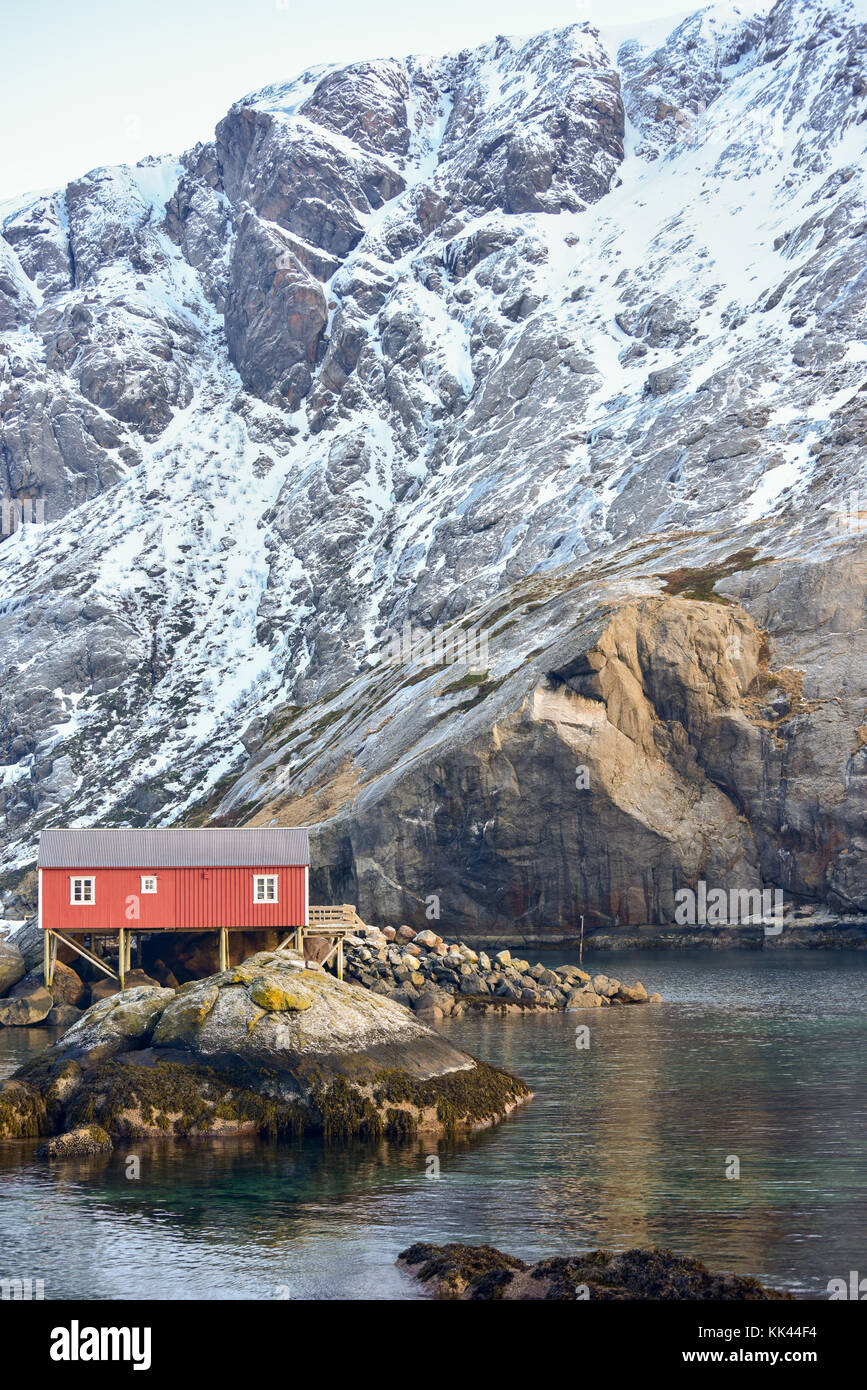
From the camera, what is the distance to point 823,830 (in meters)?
92.1

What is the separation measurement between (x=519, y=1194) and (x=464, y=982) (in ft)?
134

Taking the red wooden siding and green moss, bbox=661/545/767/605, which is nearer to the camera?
the red wooden siding

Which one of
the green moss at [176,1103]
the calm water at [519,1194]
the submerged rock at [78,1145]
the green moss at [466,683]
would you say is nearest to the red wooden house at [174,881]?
the calm water at [519,1194]

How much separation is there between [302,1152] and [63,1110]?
24.8 ft

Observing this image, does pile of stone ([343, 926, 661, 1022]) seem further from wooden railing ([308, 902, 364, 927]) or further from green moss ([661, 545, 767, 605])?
green moss ([661, 545, 767, 605])

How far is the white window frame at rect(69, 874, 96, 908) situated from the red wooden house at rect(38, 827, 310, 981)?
51 mm

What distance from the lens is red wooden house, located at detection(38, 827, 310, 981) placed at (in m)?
64.6

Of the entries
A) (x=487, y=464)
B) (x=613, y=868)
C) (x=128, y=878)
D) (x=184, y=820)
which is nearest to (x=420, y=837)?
(x=613, y=868)

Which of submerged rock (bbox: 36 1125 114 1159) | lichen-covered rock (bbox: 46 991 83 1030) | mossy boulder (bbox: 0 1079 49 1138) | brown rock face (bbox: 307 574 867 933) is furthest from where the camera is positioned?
brown rock face (bbox: 307 574 867 933)

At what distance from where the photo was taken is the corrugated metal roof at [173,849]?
64688mm

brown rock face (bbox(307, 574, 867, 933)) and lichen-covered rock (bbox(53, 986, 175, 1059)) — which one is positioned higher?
brown rock face (bbox(307, 574, 867, 933))

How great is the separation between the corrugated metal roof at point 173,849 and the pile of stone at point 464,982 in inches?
318

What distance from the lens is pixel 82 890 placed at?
65625 mm

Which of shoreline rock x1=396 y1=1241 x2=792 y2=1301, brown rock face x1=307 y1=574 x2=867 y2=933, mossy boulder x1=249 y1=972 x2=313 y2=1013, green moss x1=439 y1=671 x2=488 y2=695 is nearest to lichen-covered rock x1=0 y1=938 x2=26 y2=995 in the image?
brown rock face x1=307 y1=574 x2=867 y2=933
